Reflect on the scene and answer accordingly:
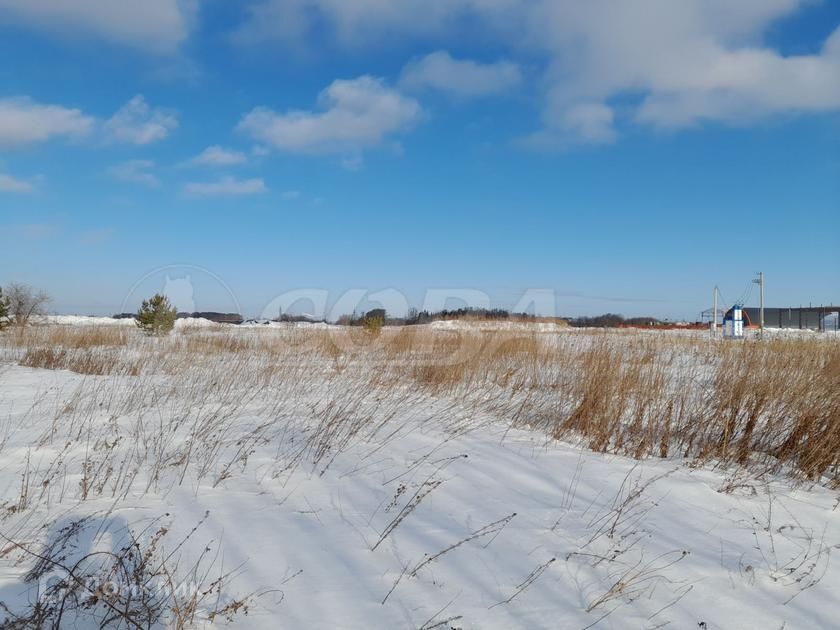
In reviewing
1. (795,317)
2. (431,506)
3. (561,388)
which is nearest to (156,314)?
(561,388)

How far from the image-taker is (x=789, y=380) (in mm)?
5066

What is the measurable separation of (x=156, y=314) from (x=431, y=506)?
15.8 meters

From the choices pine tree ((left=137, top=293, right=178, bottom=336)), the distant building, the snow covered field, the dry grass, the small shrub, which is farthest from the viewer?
the distant building

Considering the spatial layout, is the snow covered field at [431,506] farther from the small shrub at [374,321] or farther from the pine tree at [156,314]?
the pine tree at [156,314]

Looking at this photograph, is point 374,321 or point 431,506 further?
point 374,321

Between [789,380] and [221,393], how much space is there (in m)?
6.34

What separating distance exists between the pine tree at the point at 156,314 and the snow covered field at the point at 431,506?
34.1ft

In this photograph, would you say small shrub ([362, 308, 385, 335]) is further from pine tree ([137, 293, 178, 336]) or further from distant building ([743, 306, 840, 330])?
distant building ([743, 306, 840, 330])

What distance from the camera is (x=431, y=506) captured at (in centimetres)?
286

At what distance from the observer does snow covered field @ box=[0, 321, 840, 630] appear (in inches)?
78.5

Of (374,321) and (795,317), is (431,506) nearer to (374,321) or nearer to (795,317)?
(374,321)

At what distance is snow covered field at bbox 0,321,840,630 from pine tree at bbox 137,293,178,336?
409 inches

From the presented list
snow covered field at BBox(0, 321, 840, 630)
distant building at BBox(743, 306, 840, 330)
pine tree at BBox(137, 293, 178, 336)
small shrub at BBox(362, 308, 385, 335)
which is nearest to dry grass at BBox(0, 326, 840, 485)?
snow covered field at BBox(0, 321, 840, 630)

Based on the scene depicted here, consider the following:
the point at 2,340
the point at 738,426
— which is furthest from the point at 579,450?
the point at 2,340
